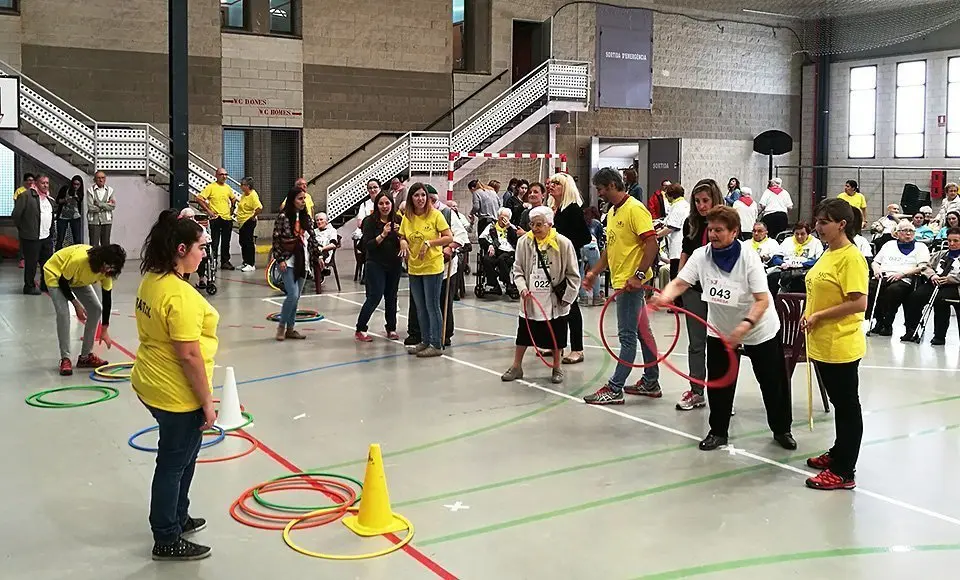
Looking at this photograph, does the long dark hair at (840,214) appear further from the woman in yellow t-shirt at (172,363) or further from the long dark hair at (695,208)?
the woman in yellow t-shirt at (172,363)

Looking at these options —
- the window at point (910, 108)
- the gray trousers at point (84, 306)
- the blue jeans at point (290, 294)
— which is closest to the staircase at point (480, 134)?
the window at point (910, 108)

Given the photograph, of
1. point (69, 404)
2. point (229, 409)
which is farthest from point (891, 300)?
point (69, 404)

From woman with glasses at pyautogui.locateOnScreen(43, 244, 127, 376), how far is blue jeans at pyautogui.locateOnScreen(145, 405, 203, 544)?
348cm

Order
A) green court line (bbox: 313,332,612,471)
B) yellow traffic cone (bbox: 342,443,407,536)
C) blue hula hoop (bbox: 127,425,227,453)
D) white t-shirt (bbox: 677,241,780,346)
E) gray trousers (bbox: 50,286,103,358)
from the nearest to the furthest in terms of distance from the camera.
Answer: yellow traffic cone (bbox: 342,443,407,536) < white t-shirt (bbox: 677,241,780,346) < green court line (bbox: 313,332,612,471) < blue hula hoop (bbox: 127,425,227,453) < gray trousers (bbox: 50,286,103,358)

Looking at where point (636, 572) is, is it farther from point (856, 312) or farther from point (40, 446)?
point (40, 446)

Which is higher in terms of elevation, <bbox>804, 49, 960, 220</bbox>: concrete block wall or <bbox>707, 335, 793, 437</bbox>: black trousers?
<bbox>804, 49, 960, 220</bbox>: concrete block wall

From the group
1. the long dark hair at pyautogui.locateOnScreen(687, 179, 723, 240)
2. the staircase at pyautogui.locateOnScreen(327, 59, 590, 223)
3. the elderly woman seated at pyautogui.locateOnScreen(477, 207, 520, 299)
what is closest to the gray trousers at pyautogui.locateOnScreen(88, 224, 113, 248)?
the staircase at pyautogui.locateOnScreen(327, 59, 590, 223)

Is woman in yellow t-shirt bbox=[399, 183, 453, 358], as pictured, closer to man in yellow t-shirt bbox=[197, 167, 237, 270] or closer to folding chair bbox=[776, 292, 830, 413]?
folding chair bbox=[776, 292, 830, 413]

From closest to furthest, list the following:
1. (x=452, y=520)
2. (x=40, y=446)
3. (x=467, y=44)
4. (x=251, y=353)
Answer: (x=452, y=520)
(x=40, y=446)
(x=251, y=353)
(x=467, y=44)

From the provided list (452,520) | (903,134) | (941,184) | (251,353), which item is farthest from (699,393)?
(903,134)

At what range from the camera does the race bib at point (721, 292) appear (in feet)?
18.9

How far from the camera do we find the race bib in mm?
5746

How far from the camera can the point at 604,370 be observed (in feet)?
28.3

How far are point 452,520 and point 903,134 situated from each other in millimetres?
25725
